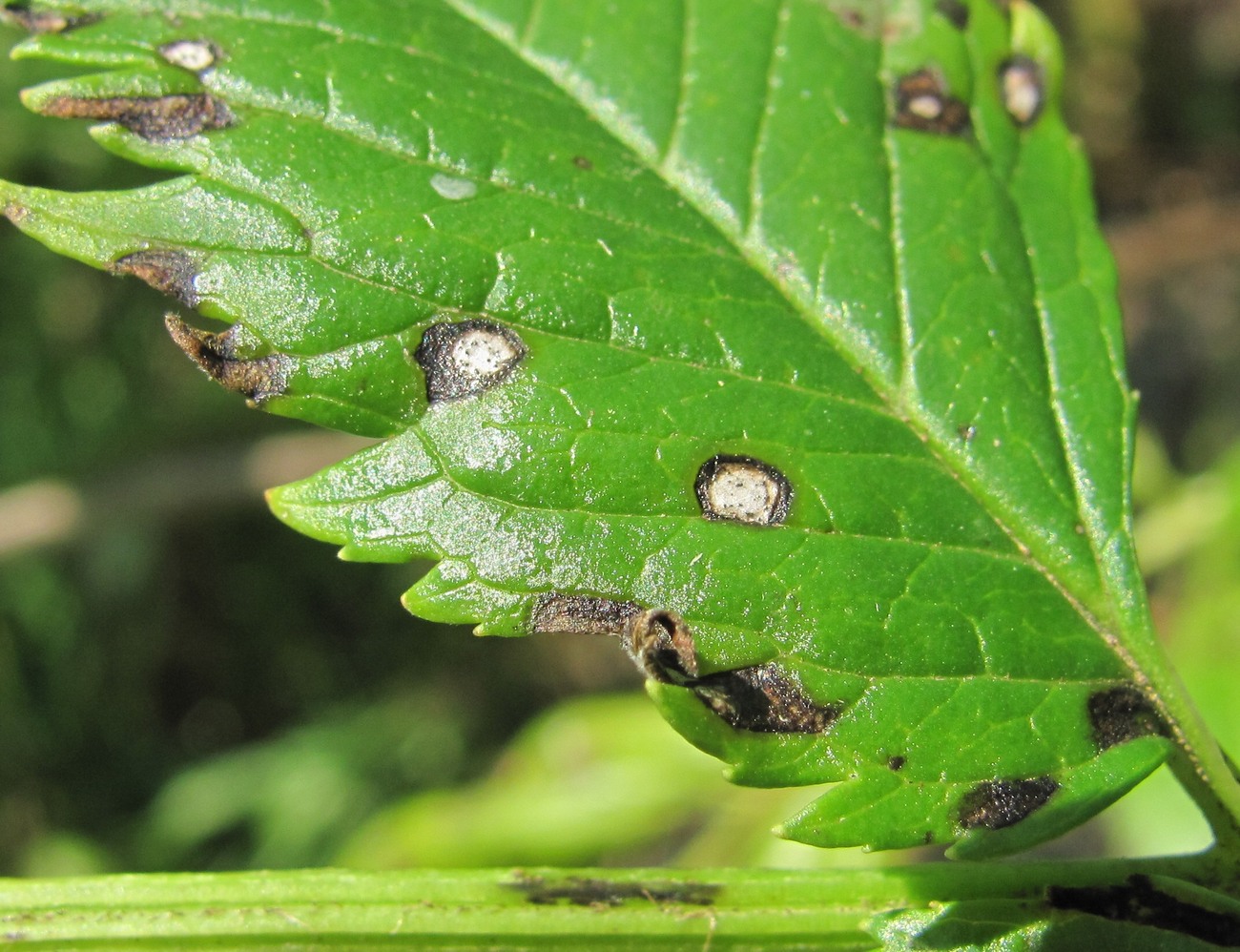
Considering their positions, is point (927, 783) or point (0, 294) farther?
point (0, 294)

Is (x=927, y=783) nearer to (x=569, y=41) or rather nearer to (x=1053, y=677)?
(x=1053, y=677)

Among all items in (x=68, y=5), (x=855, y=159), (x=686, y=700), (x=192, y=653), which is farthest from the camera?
(x=192, y=653)

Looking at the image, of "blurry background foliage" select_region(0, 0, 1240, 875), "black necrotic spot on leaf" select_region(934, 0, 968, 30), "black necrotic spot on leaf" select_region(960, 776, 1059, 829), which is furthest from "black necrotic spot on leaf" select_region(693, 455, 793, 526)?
"blurry background foliage" select_region(0, 0, 1240, 875)

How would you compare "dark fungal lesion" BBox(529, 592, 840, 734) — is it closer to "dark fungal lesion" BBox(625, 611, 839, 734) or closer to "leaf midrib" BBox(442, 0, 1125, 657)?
"dark fungal lesion" BBox(625, 611, 839, 734)

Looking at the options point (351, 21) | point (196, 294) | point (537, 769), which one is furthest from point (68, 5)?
point (537, 769)

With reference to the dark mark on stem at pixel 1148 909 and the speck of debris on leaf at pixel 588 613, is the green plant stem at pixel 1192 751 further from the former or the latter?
the speck of debris on leaf at pixel 588 613
